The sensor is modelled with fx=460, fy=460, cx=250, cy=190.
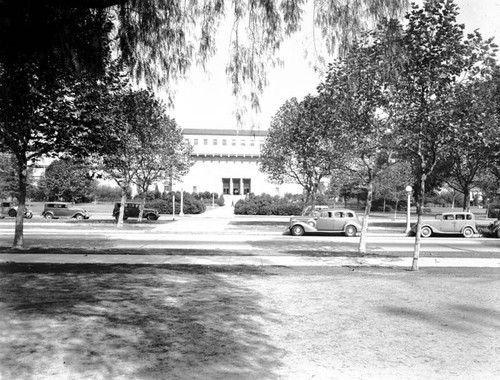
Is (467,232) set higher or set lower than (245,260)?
higher

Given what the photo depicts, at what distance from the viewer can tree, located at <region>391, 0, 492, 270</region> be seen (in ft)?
35.6

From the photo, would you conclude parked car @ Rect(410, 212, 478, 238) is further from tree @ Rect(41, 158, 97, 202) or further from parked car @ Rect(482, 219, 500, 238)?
tree @ Rect(41, 158, 97, 202)

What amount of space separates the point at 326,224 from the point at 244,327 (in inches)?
761

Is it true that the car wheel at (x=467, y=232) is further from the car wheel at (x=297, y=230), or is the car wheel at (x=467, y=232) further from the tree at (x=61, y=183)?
the tree at (x=61, y=183)

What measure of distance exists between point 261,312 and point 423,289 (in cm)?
417

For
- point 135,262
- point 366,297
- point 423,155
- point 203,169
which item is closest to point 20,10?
point 366,297

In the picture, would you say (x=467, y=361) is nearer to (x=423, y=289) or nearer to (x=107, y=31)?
(x=423, y=289)

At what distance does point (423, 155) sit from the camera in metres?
12.6

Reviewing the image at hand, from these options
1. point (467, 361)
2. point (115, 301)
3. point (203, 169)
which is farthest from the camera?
point (203, 169)

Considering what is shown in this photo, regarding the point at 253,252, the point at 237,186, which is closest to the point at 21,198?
the point at 253,252

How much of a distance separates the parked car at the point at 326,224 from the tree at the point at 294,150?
9.93ft

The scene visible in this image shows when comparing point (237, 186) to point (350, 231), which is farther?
point (237, 186)

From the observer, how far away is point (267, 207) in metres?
44.1

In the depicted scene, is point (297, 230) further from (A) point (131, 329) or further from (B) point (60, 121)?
(A) point (131, 329)
